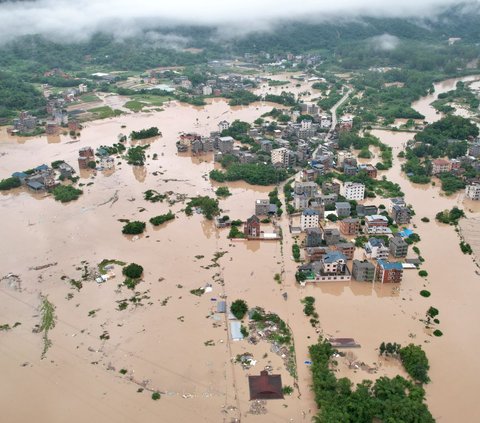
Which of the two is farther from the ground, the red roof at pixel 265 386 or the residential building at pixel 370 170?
the residential building at pixel 370 170

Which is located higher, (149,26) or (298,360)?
(149,26)

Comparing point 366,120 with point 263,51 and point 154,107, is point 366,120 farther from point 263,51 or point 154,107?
→ point 263,51

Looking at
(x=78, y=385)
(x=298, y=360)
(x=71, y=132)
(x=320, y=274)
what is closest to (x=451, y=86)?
(x=71, y=132)

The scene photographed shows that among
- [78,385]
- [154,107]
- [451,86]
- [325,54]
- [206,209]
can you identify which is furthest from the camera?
[325,54]

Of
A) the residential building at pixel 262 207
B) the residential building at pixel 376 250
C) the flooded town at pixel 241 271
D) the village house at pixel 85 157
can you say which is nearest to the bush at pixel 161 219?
the flooded town at pixel 241 271

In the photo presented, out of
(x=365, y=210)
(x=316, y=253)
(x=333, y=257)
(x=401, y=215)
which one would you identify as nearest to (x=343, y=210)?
(x=365, y=210)

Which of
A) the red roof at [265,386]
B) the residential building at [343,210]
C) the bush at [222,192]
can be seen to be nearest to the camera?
the red roof at [265,386]

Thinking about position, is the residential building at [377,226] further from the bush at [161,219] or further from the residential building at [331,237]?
the bush at [161,219]
